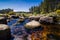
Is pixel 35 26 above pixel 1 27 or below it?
below

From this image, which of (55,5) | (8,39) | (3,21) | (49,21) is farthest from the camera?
(55,5)

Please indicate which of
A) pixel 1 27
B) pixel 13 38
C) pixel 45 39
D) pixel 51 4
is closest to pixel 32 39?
pixel 45 39

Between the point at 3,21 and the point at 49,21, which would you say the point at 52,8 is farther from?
the point at 3,21

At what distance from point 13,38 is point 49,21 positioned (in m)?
10.9

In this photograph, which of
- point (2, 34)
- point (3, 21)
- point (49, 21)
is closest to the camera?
point (2, 34)

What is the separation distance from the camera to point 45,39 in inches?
450

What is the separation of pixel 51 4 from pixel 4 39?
146 ft

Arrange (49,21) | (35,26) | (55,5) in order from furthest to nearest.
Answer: (55,5)
(49,21)
(35,26)

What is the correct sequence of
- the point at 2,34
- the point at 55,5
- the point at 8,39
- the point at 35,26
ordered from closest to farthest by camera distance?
the point at 2,34, the point at 8,39, the point at 35,26, the point at 55,5

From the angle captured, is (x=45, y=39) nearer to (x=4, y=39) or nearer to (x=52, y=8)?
(x=4, y=39)

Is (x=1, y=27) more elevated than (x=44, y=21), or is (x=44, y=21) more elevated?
(x=1, y=27)

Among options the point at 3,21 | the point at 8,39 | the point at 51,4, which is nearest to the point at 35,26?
the point at 3,21

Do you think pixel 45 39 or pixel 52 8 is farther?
pixel 52 8

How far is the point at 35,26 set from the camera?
694 inches
